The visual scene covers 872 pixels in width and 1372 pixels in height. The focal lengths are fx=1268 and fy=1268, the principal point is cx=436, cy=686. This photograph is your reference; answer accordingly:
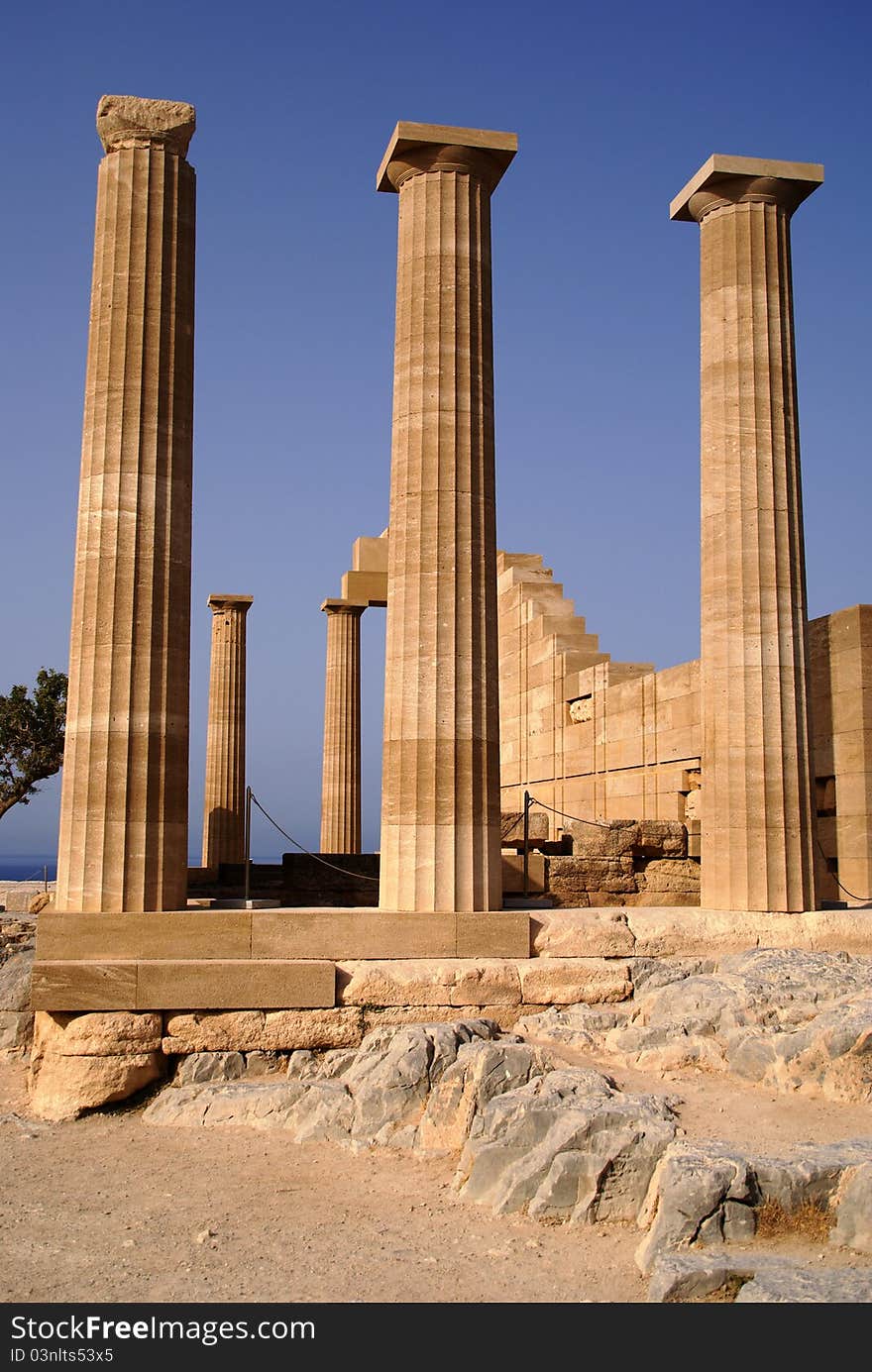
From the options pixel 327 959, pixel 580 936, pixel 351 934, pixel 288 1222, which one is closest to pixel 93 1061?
pixel 327 959

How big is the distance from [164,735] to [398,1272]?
688 centimetres

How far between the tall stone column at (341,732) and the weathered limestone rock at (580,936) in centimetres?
1819

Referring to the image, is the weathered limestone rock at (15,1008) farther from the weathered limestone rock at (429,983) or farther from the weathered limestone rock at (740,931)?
the weathered limestone rock at (740,931)

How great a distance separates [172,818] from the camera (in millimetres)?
13773

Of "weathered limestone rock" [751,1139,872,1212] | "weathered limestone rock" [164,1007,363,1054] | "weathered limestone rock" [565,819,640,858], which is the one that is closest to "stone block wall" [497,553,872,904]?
"weathered limestone rock" [565,819,640,858]

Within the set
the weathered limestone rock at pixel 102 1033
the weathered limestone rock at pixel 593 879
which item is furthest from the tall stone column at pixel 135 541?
the weathered limestone rock at pixel 593 879

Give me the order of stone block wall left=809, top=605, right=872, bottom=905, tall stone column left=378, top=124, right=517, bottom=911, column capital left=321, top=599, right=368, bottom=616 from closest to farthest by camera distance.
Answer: tall stone column left=378, top=124, right=517, bottom=911, stone block wall left=809, top=605, right=872, bottom=905, column capital left=321, top=599, right=368, bottom=616

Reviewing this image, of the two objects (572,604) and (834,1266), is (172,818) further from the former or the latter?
(572,604)

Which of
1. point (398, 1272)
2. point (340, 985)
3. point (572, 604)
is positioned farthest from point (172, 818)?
point (572, 604)

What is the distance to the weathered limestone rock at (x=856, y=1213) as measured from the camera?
25.8ft

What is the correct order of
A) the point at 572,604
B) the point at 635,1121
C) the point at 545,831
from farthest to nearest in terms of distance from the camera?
1. the point at 572,604
2. the point at 545,831
3. the point at 635,1121

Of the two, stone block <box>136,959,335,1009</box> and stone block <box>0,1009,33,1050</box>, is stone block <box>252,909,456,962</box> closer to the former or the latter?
stone block <box>136,959,335,1009</box>

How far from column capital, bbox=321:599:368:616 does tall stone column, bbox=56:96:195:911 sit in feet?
56.6

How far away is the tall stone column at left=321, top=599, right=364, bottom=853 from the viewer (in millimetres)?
31969
